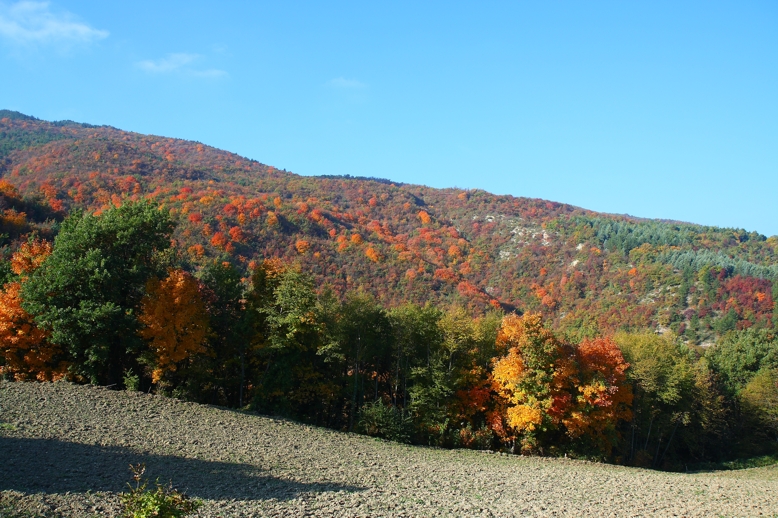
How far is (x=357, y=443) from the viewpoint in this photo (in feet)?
99.6

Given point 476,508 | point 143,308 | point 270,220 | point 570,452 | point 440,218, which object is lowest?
point 570,452

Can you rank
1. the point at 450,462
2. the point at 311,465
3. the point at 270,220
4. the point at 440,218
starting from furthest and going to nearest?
1. the point at 440,218
2. the point at 270,220
3. the point at 450,462
4. the point at 311,465

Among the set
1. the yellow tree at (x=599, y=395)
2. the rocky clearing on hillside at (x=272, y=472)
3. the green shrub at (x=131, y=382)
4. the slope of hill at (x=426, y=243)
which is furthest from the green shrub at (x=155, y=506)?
the slope of hill at (x=426, y=243)

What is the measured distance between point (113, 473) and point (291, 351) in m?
18.5

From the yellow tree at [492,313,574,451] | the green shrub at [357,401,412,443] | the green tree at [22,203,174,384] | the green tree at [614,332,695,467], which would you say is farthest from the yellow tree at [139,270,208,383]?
the green tree at [614,332,695,467]

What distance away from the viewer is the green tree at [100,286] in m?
30.4

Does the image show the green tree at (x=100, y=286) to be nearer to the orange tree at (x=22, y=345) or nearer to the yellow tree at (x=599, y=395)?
the orange tree at (x=22, y=345)

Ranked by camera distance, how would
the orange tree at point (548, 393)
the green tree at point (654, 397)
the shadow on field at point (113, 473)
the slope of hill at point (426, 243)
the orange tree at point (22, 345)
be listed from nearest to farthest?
the shadow on field at point (113, 473)
the orange tree at point (22, 345)
the orange tree at point (548, 393)
the green tree at point (654, 397)
the slope of hill at point (426, 243)

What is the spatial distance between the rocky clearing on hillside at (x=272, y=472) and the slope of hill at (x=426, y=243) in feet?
119

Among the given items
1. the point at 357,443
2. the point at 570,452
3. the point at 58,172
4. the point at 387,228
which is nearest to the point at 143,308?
the point at 357,443

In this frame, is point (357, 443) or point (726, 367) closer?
point (357, 443)

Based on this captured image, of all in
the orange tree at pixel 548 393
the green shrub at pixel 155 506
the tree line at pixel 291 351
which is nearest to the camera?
the green shrub at pixel 155 506

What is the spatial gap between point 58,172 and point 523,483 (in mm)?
108043

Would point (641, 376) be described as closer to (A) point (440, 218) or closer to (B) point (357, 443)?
(B) point (357, 443)
